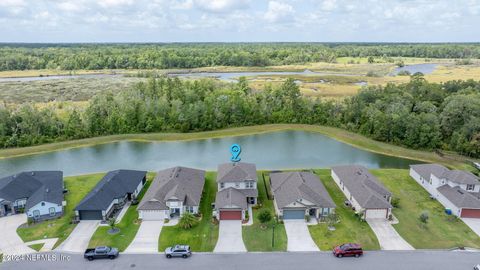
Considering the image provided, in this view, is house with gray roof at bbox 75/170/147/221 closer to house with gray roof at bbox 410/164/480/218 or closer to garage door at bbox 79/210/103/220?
garage door at bbox 79/210/103/220

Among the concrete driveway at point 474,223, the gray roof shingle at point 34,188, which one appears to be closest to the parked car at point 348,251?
the concrete driveway at point 474,223

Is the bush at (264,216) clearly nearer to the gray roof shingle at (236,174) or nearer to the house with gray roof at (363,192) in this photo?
the gray roof shingle at (236,174)

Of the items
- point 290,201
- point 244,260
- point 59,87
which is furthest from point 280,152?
point 59,87

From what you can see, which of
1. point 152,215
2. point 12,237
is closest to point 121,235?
point 152,215

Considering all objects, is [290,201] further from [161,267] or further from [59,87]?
[59,87]

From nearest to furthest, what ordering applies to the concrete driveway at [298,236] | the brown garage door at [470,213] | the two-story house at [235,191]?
the concrete driveway at [298,236], the two-story house at [235,191], the brown garage door at [470,213]

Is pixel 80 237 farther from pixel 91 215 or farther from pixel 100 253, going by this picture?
pixel 100 253
